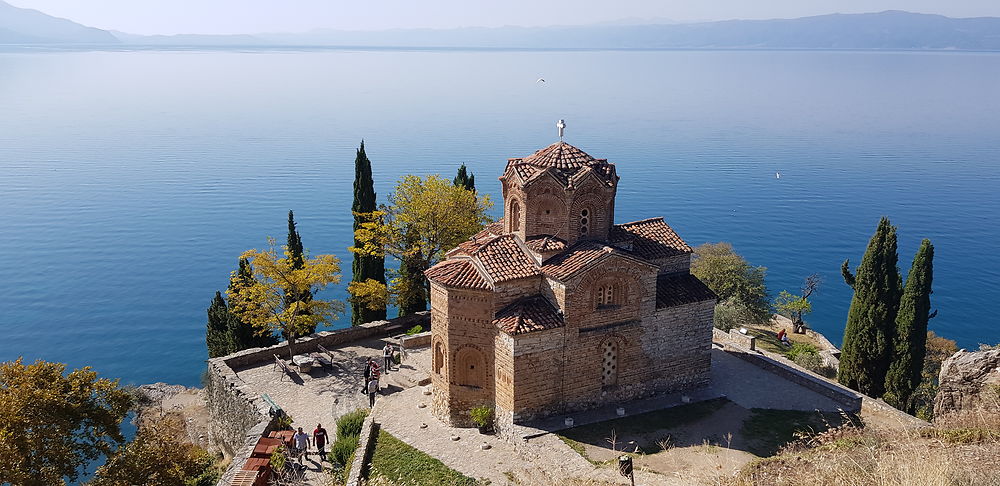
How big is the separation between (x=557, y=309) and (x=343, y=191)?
71143 mm

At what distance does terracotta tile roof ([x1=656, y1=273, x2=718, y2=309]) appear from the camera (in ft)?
79.7

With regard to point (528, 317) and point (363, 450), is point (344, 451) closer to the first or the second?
point (363, 450)

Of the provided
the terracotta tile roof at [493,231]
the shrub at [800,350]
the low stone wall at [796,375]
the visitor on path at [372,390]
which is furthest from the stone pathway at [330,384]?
the shrub at [800,350]

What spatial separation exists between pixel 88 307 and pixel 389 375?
39940mm

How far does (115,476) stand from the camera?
17.8 metres

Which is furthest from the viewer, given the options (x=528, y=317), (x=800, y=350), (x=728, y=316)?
(x=728, y=316)

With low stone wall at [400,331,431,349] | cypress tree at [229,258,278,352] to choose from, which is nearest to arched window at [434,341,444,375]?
low stone wall at [400,331,431,349]

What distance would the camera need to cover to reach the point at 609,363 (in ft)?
78.1

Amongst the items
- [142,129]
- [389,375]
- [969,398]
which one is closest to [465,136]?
[142,129]

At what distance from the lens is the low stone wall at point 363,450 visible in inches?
800

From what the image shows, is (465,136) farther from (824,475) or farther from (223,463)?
(824,475)

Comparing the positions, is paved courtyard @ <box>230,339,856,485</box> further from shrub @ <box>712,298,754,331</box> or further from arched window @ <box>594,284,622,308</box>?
shrub @ <box>712,298,754,331</box>

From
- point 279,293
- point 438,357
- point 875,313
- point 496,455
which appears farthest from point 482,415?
point 875,313

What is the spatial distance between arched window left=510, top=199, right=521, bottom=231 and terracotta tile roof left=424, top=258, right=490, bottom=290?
2.40m
